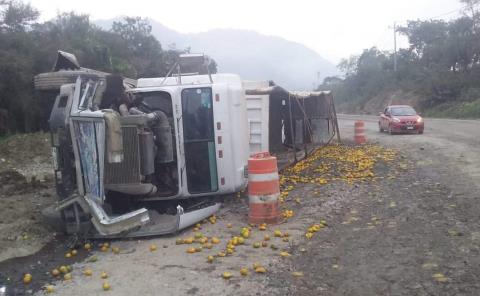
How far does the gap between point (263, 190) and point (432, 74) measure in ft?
158

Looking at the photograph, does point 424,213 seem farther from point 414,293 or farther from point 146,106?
point 146,106

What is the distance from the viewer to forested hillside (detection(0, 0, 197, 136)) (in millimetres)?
26062

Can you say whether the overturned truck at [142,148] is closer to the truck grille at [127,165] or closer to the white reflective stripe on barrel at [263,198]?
the truck grille at [127,165]

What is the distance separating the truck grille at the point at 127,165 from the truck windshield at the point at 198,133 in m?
1.34

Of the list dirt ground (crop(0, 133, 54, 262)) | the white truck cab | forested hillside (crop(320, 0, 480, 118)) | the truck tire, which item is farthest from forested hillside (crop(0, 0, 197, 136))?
forested hillside (crop(320, 0, 480, 118))

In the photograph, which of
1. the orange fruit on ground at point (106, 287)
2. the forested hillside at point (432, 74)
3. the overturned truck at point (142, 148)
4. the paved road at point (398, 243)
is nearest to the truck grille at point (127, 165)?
the overturned truck at point (142, 148)

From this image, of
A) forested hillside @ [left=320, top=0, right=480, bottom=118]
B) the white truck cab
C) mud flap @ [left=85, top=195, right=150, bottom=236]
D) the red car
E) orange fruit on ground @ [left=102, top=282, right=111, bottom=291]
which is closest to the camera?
orange fruit on ground @ [left=102, top=282, right=111, bottom=291]

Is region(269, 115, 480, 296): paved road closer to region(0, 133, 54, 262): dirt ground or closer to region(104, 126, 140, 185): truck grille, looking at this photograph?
region(104, 126, 140, 185): truck grille

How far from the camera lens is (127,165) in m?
7.42

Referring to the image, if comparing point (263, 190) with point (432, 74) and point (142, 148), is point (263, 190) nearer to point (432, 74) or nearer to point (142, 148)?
point (142, 148)

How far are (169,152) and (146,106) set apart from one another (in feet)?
3.01

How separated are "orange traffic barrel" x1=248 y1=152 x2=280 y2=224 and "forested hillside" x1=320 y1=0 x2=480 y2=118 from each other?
34283 millimetres

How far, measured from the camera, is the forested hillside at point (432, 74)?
45875mm

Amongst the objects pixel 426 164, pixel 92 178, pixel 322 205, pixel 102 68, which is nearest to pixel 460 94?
pixel 102 68
